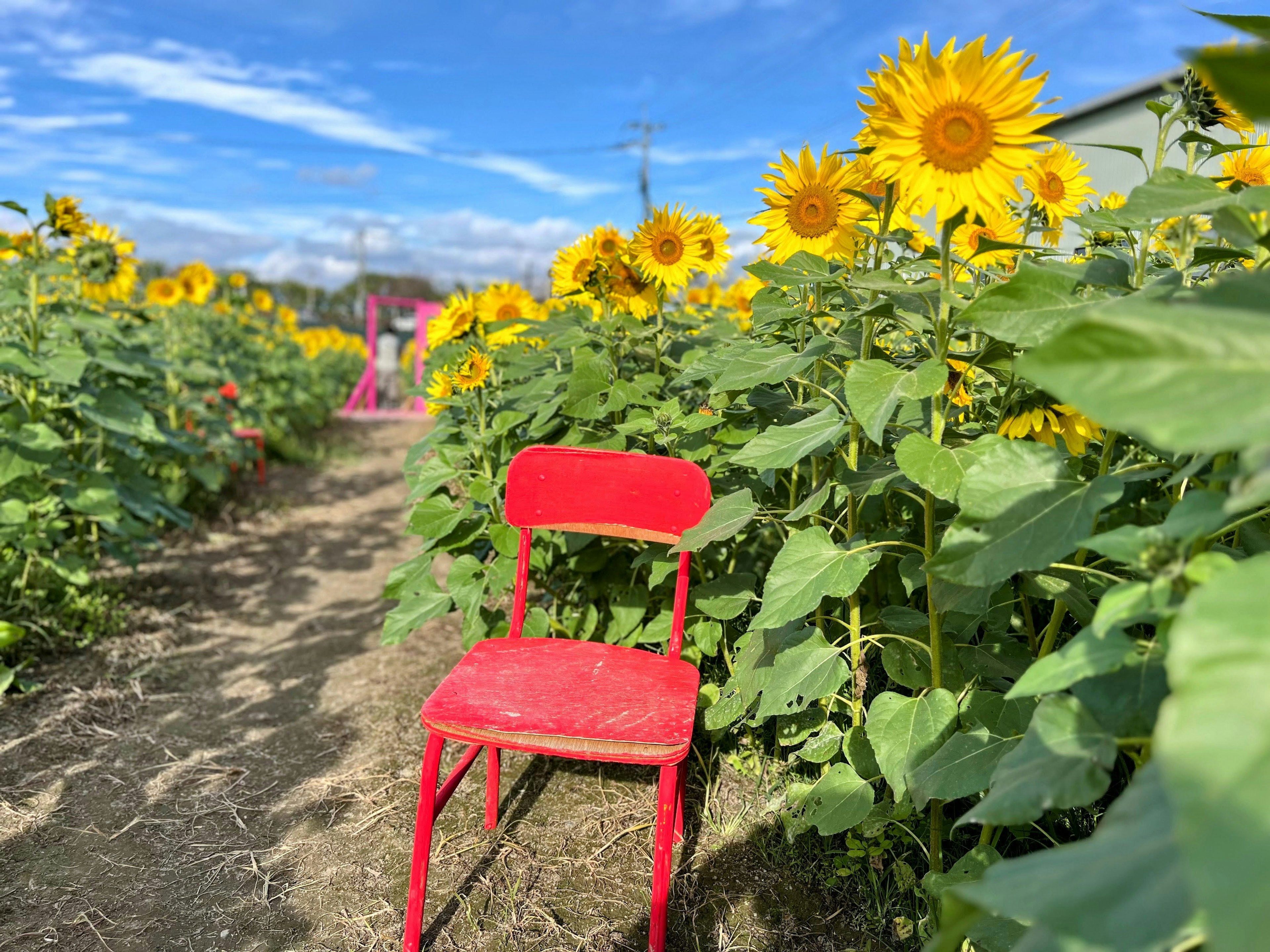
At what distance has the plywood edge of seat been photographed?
1.49 m

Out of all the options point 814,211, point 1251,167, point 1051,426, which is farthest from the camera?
point 814,211

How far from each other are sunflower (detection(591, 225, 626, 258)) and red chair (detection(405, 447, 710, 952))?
0.64 meters

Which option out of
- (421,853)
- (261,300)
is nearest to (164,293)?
(261,300)

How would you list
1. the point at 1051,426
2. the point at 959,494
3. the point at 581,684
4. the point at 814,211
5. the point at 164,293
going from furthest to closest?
the point at 164,293
the point at 581,684
the point at 814,211
the point at 1051,426
the point at 959,494

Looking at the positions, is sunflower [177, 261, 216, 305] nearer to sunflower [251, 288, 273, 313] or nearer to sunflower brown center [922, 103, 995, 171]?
sunflower [251, 288, 273, 313]

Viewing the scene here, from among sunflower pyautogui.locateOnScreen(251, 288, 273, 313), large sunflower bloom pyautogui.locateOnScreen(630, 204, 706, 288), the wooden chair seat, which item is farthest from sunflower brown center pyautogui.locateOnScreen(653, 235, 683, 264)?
sunflower pyautogui.locateOnScreen(251, 288, 273, 313)

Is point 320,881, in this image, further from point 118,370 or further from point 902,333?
point 118,370

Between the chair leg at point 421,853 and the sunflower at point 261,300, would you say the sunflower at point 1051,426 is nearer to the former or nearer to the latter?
the chair leg at point 421,853

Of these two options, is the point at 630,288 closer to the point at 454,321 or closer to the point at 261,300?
the point at 454,321

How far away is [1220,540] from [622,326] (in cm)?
140

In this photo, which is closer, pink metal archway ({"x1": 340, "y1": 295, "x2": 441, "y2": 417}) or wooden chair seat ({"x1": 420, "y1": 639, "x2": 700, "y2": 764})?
wooden chair seat ({"x1": 420, "y1": 639, "x2": 700, "y2": 764})

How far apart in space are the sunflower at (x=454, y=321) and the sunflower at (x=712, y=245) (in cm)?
69

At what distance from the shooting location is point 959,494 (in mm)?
1044

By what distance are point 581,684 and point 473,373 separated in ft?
2.91
